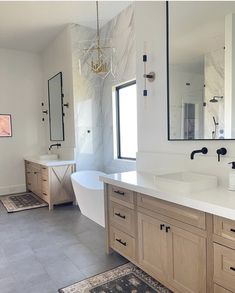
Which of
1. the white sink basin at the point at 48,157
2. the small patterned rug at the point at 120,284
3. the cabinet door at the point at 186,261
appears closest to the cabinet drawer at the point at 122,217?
the small patterned rug at the point at 120,284

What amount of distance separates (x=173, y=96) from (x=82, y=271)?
1884mm

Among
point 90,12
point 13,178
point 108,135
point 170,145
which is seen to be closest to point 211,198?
point 170,145

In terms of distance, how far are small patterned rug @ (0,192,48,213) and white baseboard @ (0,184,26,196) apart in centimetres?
19

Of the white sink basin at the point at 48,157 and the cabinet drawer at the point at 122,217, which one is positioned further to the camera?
the white sink basin at the point at 48,157

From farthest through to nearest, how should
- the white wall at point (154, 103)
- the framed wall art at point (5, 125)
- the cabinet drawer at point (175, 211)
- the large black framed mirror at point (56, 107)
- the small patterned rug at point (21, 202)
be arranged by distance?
the framed wall art at point (5, 125) → the large black framed mirror at point (56, 107) → the small patterned rug at point (21, 202) → the white wall at point (154, 103) → the cabinet drawer at point (175, 211)

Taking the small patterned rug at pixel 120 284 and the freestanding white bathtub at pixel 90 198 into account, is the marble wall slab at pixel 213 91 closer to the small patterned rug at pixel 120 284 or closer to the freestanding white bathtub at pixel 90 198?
the small patterned rug at pixel 120 284

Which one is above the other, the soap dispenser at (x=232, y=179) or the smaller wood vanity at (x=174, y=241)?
the soap dispenser at (x=232, y=179)

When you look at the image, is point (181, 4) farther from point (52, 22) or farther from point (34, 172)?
point (34, 172)

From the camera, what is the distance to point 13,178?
5566mm

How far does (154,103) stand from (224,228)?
61.7 inches

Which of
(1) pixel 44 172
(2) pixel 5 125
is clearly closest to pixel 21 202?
(1) pixel 44 172

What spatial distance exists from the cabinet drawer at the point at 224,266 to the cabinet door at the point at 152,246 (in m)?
0.43

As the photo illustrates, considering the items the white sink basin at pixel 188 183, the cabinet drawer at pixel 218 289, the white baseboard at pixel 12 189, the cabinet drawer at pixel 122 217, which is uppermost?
the white sink basin at pixel 188 183

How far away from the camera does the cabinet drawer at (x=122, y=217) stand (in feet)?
7.23
